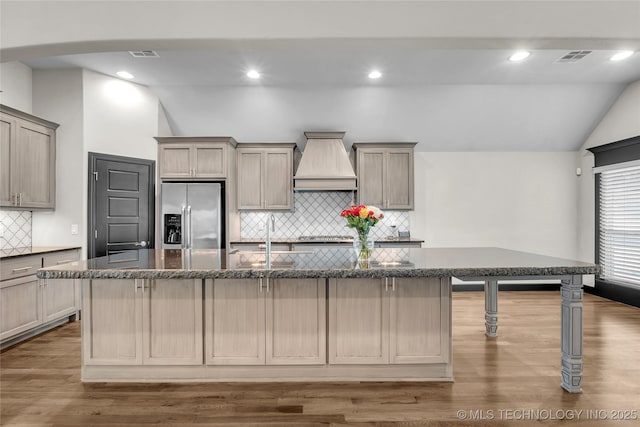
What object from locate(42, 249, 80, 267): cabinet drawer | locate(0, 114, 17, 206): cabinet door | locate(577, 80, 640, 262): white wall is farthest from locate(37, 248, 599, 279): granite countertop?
locate(577, 80, 640, 262): white wall

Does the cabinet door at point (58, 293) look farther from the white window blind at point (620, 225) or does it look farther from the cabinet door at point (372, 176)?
the white window blind at point (620, 225)

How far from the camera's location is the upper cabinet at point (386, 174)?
5.95 meters

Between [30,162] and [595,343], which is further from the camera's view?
[30,162]

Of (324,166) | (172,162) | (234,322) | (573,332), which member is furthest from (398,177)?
(234,322)

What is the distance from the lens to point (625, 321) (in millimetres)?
4539

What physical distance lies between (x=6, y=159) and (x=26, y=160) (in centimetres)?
31

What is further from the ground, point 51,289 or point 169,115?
point 169,115

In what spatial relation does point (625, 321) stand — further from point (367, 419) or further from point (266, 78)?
point (266, 78)

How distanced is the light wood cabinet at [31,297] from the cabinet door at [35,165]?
2.34ft

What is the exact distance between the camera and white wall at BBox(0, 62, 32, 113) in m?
4.43

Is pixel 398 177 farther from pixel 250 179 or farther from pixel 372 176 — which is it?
pixel 250 179

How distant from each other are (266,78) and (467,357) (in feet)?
13.0

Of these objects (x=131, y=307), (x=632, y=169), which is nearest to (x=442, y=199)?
(x=632, y=169)

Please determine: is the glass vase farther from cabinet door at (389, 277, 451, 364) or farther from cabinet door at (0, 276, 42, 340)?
cabinet door at (0, 276, 42, 340)
